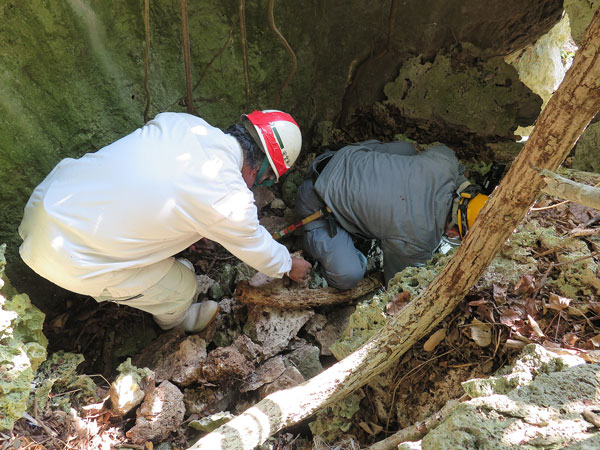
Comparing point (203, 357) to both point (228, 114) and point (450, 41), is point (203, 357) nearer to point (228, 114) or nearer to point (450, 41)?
point (228, 114)

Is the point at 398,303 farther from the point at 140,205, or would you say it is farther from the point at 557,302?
the point at 140,205

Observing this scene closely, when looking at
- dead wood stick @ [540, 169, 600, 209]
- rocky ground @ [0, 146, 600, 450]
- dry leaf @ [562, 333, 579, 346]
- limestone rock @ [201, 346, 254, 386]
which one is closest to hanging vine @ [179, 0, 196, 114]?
rocky ground @ [0, 146, 600, 450]

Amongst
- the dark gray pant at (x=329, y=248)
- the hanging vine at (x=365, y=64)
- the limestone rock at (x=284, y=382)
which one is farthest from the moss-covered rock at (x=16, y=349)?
the hanging vine at (x=365, y=64)

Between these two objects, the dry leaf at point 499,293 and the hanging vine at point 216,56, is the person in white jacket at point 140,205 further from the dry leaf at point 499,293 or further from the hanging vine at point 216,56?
the dry leaf at point 499,293

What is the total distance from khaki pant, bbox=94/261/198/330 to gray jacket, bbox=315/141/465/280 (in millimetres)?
1281

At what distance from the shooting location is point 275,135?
256cm

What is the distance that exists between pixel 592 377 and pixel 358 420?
1.19 meters

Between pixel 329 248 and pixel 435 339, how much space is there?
136cm

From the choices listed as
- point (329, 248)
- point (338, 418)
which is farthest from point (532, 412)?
point (329, 248)

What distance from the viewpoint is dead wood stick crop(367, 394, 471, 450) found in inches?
66.3

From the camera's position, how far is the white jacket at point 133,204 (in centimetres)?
216

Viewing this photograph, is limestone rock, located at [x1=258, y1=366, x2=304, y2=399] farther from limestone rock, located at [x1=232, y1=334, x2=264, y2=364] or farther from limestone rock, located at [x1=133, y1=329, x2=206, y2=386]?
limestone rock, located at [x1=133, y1=329, x2=206, y2=386]

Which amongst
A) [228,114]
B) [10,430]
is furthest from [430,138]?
[10,430]

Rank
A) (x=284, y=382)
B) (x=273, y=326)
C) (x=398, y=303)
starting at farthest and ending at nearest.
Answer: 1. (x=273, y=326)
2. (x=284, y=382)
3. (x=398, y=303)
